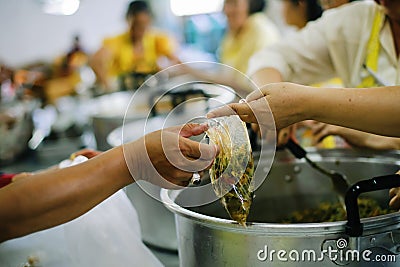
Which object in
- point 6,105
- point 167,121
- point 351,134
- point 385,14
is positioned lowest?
point 6,105

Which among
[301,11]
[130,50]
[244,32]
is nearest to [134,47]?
[130,50]

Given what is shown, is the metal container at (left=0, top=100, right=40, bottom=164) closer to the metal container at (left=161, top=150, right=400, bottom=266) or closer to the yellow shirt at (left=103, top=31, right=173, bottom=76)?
the yellow shirt at (left=103, top=31, right=173, bottom=76)

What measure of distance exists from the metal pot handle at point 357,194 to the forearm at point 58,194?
39 centimetres

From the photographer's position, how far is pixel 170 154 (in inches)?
32.2

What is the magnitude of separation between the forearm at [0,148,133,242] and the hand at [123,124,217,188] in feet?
0.08

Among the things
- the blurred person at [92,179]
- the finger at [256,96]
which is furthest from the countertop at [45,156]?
the finger at [256,96]

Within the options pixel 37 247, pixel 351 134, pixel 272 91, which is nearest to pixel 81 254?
pixel 37 247

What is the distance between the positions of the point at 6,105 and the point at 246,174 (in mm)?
2617

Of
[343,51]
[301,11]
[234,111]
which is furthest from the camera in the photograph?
[301,11]

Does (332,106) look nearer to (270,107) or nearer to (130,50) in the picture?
(270,107)

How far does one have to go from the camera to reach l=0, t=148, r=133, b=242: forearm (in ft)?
2.62

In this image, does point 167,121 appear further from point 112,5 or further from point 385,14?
point 112,5

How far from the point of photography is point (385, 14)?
4.16ft

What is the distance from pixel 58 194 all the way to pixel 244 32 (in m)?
2.23
